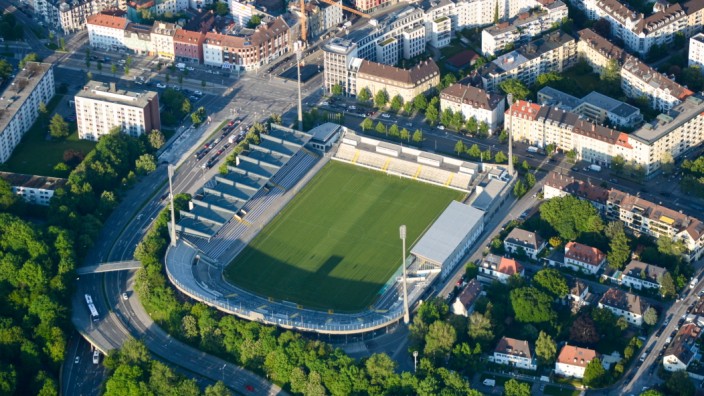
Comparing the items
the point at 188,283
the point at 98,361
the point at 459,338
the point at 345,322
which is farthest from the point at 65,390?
the point at 459,338

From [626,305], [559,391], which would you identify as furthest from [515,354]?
[626,305]

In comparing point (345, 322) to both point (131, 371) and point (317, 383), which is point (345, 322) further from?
point (131, 371)

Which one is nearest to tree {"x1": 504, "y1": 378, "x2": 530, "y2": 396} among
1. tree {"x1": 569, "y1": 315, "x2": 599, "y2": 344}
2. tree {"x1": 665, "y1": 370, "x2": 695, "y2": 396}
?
tree {"x1": 569, "y1": 315, "x2": 599, "y2": 344}

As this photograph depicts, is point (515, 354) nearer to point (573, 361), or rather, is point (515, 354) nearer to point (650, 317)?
point (573, 361)

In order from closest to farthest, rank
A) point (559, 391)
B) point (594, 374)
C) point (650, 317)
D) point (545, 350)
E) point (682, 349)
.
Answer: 1. point (594, 374)
2. point (559, 391)
3. point (682, 349)
4. point (545, 350)
5. point (650, 317)

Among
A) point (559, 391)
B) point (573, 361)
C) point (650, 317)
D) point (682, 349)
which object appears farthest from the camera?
point (650, 317)

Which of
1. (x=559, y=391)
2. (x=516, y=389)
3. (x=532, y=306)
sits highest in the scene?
(x=532, y=306)

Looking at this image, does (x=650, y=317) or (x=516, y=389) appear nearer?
(x=516, y=389)

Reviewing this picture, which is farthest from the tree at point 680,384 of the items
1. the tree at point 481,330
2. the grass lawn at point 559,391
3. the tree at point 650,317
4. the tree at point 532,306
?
the tree at point 481,330
